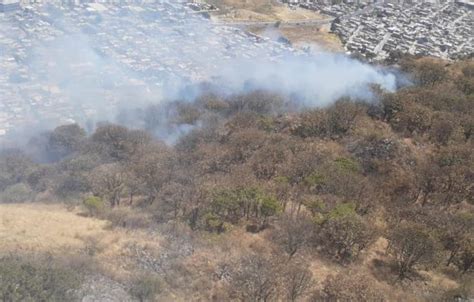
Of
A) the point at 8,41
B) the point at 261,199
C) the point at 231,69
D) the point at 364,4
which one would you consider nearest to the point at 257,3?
the point at 364,4

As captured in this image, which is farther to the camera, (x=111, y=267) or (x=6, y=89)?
(x=6, y=89)

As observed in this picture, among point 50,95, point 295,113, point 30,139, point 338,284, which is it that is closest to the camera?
point 338,284

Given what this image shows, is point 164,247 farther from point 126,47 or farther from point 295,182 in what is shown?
point 126,47

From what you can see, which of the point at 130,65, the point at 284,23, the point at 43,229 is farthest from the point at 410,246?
the point at 284,23

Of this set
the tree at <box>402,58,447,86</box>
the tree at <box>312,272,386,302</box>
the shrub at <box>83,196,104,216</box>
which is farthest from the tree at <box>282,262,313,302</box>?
the tree at <box>402,58,447,86</box>

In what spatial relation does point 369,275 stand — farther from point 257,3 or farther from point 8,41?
point 257,3

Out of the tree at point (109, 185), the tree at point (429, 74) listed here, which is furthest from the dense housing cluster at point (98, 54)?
the tree at point (429, 74)
